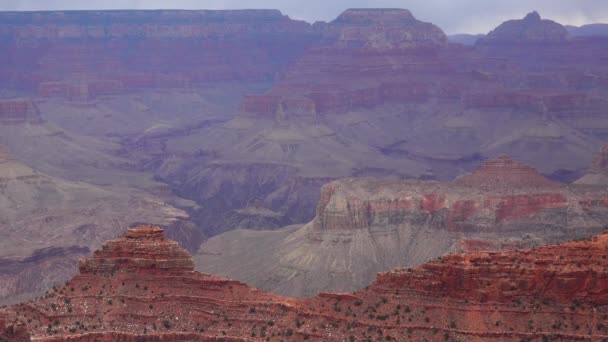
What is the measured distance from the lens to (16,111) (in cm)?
17725

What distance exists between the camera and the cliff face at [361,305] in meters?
46.6

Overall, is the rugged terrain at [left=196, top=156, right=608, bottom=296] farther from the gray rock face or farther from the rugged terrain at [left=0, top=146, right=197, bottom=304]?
the rugged terrain at [left=0, top=146, right=197, bottom=304]

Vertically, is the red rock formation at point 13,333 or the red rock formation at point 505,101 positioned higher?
the red rock formation at point 505,101

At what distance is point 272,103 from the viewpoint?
189875mm

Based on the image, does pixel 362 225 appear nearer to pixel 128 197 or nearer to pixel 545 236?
pixel 545 236

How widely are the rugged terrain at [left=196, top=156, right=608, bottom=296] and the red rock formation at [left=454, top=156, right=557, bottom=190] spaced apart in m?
0.08

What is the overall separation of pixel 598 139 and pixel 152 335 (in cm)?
13611

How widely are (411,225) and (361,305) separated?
52541 mm

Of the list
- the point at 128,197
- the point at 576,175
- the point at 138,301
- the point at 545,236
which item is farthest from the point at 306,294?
the point at 576,175

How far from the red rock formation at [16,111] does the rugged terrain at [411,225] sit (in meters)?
77.6

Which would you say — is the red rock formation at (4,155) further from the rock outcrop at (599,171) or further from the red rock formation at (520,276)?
the red rock formation at (520,276)

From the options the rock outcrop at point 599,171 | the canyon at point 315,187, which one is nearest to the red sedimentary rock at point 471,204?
the canyon at point 315,187

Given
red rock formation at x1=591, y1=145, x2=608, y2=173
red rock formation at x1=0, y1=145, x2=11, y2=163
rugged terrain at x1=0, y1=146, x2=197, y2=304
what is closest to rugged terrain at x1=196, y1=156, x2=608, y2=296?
rugged terrain at x1=0, y1=146, x2=197, y2=304

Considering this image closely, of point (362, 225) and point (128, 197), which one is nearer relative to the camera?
point (362, 225)
